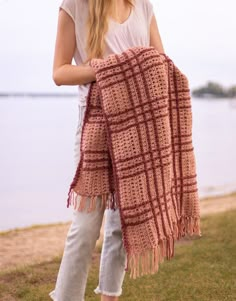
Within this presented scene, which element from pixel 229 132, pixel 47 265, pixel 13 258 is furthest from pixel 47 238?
pixel 229 132

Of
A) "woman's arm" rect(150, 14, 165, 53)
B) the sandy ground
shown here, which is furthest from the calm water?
"woman's arm" rect(150, 14, 165, 53)

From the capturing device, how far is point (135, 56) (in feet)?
5.41

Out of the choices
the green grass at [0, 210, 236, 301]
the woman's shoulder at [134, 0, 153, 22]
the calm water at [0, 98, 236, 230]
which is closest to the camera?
the woman's shoulder at [134, 0, 153, 22]

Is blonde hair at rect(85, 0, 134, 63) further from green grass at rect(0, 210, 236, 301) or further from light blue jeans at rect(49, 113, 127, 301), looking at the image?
green grass at rect(0, 210, 236, 301)

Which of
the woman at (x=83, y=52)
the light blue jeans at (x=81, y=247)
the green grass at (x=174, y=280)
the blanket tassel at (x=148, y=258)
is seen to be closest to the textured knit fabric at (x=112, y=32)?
the woman at (x=83, y=52)

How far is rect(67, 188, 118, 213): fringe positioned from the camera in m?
1.66

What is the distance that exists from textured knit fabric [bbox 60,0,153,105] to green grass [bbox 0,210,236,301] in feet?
3.21

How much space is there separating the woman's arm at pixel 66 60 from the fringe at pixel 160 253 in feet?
1.68

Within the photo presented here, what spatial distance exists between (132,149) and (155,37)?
1.28 feet

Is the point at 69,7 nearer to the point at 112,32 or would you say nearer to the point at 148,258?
the point at 112,32

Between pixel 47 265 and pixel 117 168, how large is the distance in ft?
4.17

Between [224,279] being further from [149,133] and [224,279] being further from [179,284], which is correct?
[149,133]

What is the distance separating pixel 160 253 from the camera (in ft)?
5.74

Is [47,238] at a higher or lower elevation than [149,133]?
lower
